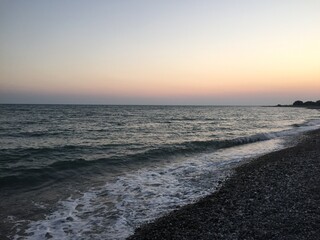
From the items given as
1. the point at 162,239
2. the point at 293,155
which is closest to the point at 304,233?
the point at 162,239

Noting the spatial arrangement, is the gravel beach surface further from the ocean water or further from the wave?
the wave

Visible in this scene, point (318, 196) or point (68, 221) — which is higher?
point (318, 196)

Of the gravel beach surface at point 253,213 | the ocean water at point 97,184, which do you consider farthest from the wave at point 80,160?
the gravel beach surface at point 253,213

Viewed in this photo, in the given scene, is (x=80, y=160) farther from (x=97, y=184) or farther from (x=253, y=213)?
(x=253, y=213)

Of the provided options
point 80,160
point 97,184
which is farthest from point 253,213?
point 80,160

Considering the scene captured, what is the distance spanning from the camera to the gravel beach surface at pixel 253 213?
744cm

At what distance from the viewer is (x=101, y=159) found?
62.5 feet

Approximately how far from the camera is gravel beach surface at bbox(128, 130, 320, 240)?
7441 millimetres

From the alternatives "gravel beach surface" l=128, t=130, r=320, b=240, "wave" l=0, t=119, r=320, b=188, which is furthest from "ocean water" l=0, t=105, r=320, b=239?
"gravel beach surface" l=128, t=130, r=320, b=240

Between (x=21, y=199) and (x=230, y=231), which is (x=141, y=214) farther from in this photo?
(x=21, y=199)

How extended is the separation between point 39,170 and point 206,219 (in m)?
10.2

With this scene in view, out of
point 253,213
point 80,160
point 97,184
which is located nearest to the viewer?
point 253,213

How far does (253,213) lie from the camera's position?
8.66 meters

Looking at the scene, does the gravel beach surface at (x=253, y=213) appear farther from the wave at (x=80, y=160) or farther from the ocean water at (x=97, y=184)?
the wave at (x=80, y=160)
